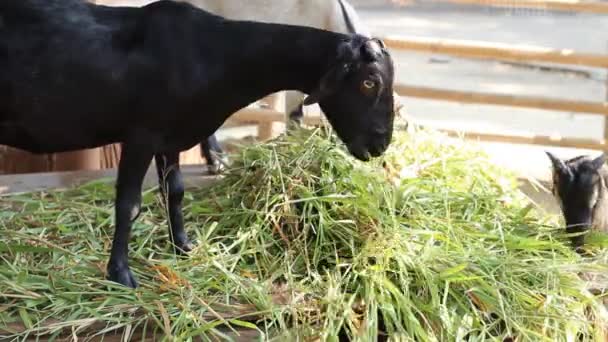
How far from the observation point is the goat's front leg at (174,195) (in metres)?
2.87

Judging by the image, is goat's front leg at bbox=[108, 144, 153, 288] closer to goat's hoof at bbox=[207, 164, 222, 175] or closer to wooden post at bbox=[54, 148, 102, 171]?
goat's hoof at bbox=[207, 164, 222, 175]

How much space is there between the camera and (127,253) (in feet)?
Result: 8.80

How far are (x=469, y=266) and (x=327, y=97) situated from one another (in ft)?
2.17

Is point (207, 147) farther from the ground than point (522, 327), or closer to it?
farther from the ground

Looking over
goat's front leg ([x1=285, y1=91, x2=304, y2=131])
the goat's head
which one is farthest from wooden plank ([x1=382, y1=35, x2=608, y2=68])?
the goat's head

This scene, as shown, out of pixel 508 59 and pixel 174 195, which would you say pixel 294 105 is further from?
pixel 508 59

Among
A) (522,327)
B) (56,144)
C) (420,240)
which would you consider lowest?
(522,327)

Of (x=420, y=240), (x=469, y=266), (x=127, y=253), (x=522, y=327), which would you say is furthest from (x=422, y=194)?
(x=127, y=253)

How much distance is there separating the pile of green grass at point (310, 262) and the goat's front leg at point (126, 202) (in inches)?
2.1

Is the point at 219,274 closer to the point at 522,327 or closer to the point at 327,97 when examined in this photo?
the point at 327,97

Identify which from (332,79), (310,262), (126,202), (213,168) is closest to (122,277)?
(126,202)

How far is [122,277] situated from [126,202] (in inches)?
8.5

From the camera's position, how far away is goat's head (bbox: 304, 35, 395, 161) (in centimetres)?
249

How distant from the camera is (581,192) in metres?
2.83
